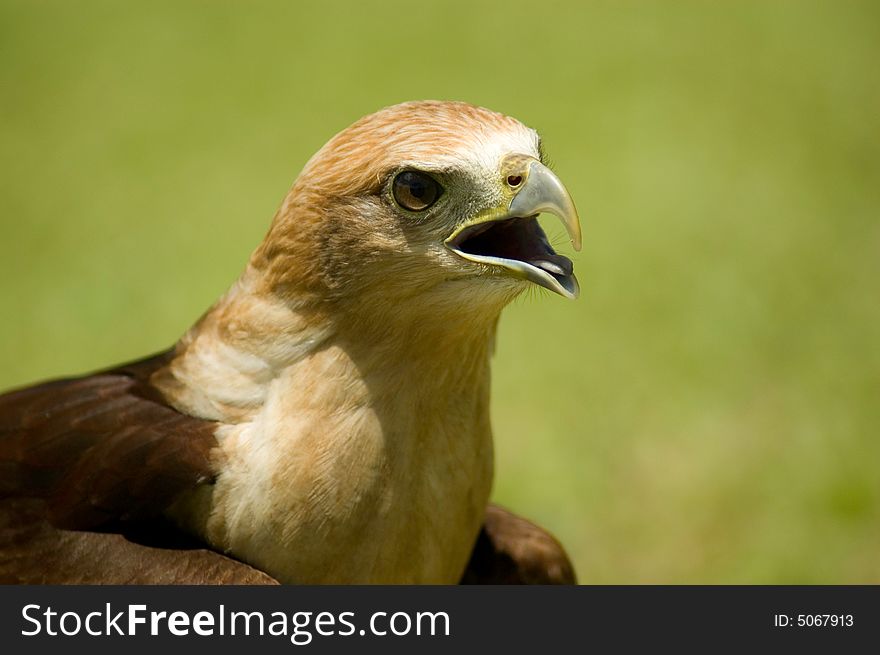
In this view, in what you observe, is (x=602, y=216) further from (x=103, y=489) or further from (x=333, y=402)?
(x=103, y=489)

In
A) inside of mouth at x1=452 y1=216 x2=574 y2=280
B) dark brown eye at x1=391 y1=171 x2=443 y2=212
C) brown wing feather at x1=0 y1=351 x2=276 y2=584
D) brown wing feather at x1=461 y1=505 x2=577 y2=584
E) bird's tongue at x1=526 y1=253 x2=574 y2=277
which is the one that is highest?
dark brown eye at x1=391 y1=171 x2=443 y2=212

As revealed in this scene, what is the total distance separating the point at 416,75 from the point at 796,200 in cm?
229

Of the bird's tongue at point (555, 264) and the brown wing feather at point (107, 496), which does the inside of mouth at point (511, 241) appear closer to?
the bird's tongue at point (555, 264)

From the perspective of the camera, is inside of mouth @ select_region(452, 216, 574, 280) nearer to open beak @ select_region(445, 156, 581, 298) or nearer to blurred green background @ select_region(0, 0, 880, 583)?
open beak @ select_region(445, 156, 581, 298)

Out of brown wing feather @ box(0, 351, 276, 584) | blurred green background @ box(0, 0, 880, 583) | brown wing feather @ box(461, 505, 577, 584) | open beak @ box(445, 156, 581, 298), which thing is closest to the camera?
open beak @ box(445, 156, 581, 298)

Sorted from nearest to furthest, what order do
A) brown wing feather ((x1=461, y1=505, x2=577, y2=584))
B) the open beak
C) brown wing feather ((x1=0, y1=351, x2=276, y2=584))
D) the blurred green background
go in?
the open beak < brown wing feather ((x1=0, y1=351, x2=276, y2=584)) < brown wing feather ((x1=461, y1=505, x2=577, y2=584)) < the blurred green background

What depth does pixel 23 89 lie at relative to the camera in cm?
662

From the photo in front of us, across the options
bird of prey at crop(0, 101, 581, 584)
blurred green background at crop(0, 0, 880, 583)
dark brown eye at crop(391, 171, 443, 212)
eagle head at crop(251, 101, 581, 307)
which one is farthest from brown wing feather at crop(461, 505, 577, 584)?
blurred green background at crop(0, 0, 880, 583)

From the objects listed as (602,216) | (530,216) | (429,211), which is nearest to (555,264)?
(530,216)

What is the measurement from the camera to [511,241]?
196cm

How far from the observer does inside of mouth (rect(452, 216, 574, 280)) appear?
1898 mm

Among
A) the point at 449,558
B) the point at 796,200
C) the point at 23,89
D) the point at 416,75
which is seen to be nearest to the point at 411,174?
the point at 449,558

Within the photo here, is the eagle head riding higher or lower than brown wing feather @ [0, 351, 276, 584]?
higher

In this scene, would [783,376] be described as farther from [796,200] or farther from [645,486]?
[796,200]
